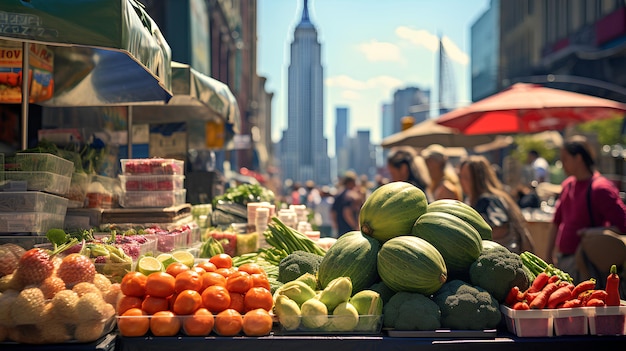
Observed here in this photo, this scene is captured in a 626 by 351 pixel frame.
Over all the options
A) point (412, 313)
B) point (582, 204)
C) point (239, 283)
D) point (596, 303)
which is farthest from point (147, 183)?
point (582, 204)

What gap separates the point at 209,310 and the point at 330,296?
26.8 inches

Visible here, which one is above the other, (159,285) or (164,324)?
(159,285)

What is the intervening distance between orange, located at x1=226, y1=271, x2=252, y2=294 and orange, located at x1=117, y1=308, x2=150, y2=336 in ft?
1.66

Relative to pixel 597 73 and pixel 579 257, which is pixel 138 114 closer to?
pixel 579 257

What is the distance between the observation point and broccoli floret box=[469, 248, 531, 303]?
11.4ft

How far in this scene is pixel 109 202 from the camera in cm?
549

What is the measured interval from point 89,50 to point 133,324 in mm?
4236

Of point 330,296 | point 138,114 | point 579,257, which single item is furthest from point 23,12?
point 579,257

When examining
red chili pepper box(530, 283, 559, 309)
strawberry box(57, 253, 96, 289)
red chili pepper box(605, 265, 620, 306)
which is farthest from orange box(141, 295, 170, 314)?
red chili pepper box(605, 265, 620, 306)

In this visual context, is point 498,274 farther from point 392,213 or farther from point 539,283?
point 392,213

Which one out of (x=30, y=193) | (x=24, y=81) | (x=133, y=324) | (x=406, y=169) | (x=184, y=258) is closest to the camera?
(x=133, y=324)

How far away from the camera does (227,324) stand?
321 cm

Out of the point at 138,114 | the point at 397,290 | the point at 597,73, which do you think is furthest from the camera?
the point at 597,73

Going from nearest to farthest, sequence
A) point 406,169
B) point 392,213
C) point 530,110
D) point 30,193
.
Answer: point 392,213 < point 30,193 < point 406,169 < point 530,110
